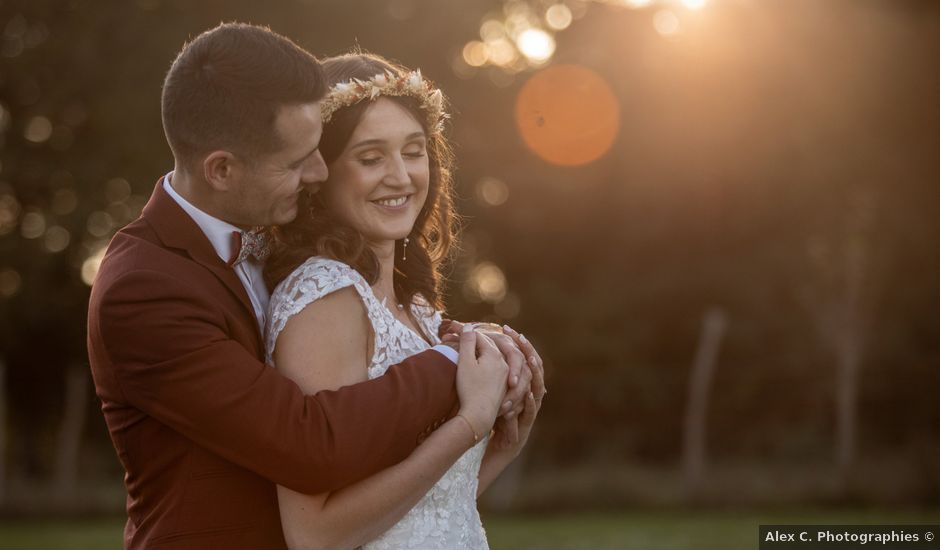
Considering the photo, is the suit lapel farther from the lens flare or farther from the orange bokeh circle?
the lens flare

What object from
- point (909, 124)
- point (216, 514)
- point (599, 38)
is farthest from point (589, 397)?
point (216, 514)

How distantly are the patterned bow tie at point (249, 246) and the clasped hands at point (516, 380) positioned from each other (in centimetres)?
56

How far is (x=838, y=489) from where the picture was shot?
12773 mm

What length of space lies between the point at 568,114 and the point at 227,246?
16260 millimetres

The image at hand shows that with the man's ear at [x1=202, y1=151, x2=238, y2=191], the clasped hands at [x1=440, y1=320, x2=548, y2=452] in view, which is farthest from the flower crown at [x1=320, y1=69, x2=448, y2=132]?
the clasped hands at [x1=440, y1=320, x2=548, y2=452]

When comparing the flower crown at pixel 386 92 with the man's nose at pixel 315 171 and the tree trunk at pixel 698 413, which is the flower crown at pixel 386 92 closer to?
the man's nose at pixel 315 171

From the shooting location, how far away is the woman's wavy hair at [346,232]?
294cm

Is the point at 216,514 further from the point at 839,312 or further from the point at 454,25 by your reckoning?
the point at 454,25

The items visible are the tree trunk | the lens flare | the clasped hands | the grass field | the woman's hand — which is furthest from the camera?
the lens flare

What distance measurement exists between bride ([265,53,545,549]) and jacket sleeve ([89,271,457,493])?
139mm

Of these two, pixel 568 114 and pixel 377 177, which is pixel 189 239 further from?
pixel 568 114

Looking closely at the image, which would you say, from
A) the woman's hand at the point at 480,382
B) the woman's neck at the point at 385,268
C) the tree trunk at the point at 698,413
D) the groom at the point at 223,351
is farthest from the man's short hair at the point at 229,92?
the tree trunk at the point at 698,413

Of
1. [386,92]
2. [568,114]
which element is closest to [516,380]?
[386,92]

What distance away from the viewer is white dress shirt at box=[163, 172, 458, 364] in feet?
8.75
